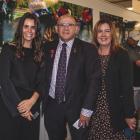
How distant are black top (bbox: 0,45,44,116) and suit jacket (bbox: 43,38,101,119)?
210 millimetres

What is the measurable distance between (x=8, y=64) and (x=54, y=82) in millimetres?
457

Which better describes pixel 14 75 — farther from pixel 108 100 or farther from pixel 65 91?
pixel 108 100

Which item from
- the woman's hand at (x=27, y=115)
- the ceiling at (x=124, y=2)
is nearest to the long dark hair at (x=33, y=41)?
the woman's hand at (x=27, y=115)

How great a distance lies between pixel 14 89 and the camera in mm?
2307

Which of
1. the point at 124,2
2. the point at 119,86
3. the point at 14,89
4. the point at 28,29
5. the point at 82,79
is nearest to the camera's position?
the point at 14,89

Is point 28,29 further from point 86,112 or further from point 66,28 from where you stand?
point 86,112

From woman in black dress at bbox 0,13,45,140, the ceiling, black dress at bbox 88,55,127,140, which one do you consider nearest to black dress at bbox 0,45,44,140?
woman in black dress at bbox 0,13,45,140

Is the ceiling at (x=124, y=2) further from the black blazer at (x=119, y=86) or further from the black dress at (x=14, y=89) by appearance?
the black dress at (x=14, y=89)

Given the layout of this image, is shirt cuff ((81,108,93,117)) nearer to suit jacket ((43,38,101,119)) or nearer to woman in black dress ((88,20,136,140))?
suit jacket ((43,38,101,119))

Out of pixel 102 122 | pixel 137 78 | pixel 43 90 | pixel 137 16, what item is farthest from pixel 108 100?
pixel 137 16

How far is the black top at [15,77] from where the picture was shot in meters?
2.30

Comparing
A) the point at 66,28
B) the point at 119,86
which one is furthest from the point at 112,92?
the point at 66,28

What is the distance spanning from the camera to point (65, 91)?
2484 mm

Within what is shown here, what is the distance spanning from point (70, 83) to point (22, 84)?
406 mm
